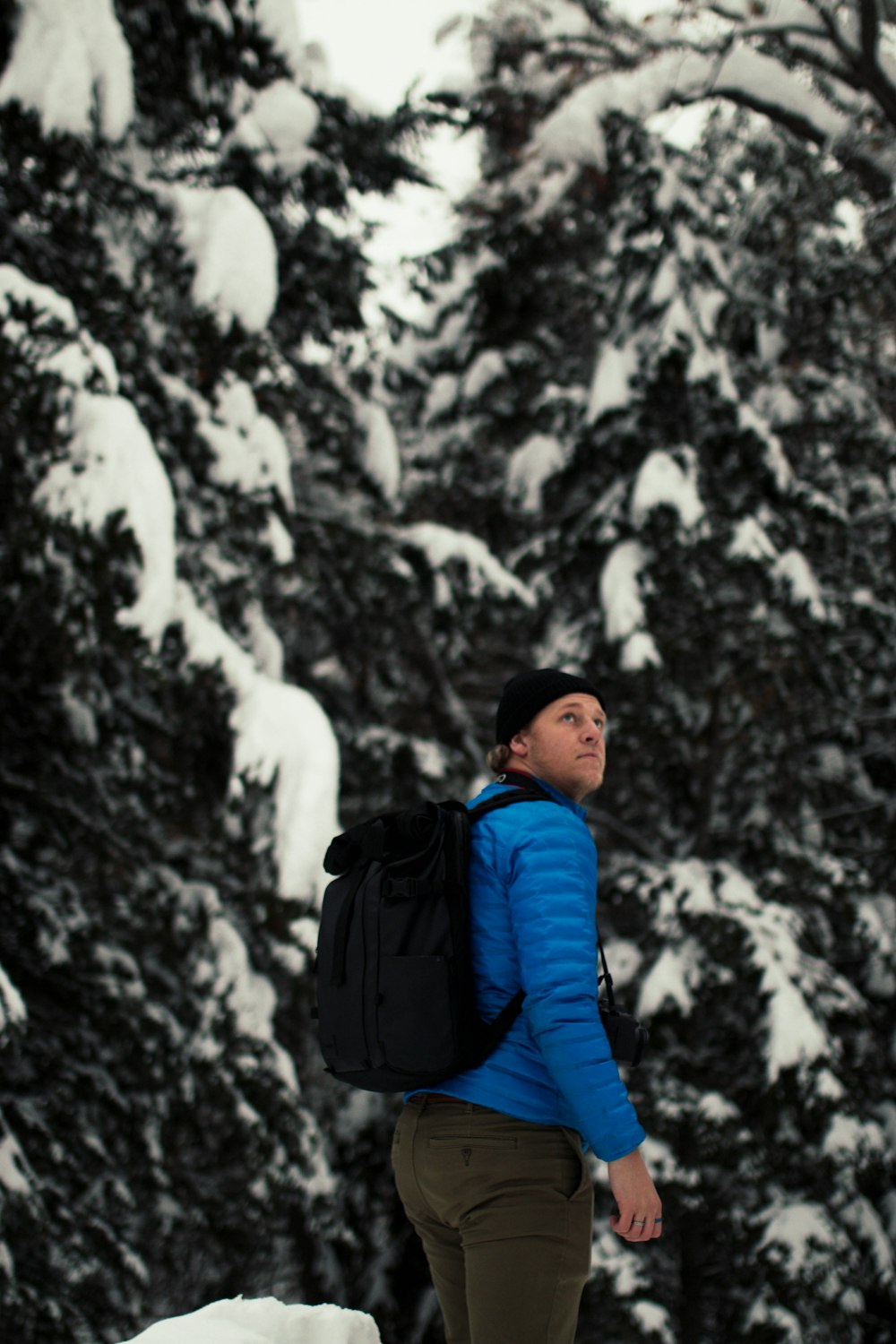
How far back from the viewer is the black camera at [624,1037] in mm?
2072

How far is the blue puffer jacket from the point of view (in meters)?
1.87

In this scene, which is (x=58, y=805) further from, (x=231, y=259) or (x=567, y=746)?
(x=567, y=746)

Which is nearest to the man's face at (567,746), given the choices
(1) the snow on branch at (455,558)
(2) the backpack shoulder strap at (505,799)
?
(2) the backpack shoulder strap at (505,799)

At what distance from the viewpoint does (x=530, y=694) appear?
7.73ft

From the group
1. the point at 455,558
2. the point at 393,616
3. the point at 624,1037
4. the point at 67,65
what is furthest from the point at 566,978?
the point at 455,558

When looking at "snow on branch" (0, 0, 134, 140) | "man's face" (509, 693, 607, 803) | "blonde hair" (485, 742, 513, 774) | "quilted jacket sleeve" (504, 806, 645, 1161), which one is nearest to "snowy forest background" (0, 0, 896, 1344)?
"snow on branch" (0, 0, 134, 140)

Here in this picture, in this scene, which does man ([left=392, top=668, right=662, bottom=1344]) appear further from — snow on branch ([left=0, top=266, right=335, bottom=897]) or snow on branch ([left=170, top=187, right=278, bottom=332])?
snow on branch ([left=170, top=187, right=278, bottom=332])

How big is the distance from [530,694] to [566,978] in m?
0.67

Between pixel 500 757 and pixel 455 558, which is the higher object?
pixel 455 558

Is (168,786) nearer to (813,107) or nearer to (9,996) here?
(9,996)

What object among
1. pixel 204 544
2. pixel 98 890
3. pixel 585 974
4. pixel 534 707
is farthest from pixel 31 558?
pixel 585 974

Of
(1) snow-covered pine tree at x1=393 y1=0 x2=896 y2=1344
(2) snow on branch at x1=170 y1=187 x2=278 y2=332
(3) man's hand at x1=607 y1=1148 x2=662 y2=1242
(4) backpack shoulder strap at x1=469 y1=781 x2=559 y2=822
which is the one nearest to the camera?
(3) man's hand at x1=607 y1=1148 x2=662 y2=1242

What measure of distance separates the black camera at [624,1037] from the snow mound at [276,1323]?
2.58 ft

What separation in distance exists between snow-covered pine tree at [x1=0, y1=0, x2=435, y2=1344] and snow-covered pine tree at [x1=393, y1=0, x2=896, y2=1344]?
1.86m
